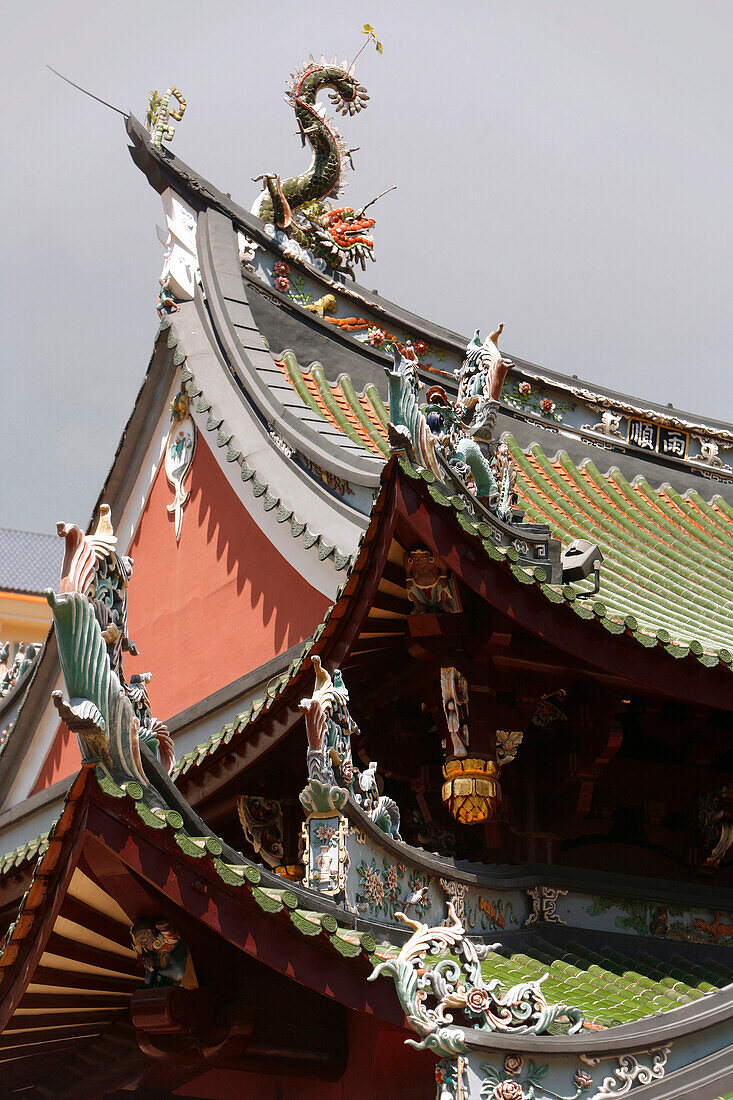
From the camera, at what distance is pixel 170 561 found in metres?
10.9

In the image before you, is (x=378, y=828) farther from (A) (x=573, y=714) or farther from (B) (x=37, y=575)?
(B) (x=37, y=575)

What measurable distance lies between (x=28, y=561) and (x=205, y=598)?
19.0 meters

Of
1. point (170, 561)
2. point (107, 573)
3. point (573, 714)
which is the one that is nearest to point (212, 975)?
point (107, 573)

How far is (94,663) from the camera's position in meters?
5.33

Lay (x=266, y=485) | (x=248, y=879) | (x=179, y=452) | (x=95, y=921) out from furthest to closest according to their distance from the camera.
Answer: (x=179, y=452)
(x=266, y=485)
(x=95, y=921)
(x=248, y=879)

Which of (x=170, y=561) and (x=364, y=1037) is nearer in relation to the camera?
Result: (x=364, y=1037)

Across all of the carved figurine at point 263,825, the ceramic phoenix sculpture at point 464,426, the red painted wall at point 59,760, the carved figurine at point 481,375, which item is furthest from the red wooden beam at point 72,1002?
the red painted wall at point 59,760

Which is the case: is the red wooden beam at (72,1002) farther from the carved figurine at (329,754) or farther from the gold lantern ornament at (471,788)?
the gold lantern ornament at (471,788)

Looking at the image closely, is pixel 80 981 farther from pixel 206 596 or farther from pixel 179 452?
pixel 179 452

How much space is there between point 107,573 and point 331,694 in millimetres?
1348

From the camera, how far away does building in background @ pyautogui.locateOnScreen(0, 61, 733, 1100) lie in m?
5.77

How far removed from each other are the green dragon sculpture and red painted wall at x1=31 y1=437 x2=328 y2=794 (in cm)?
229

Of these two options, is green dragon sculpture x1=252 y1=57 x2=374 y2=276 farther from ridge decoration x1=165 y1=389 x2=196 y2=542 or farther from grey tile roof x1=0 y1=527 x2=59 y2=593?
grey tile roof x1=0 y1=527 x2=59 y2=593

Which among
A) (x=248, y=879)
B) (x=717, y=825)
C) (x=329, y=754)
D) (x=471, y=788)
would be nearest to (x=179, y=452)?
(x=471, y=788)
